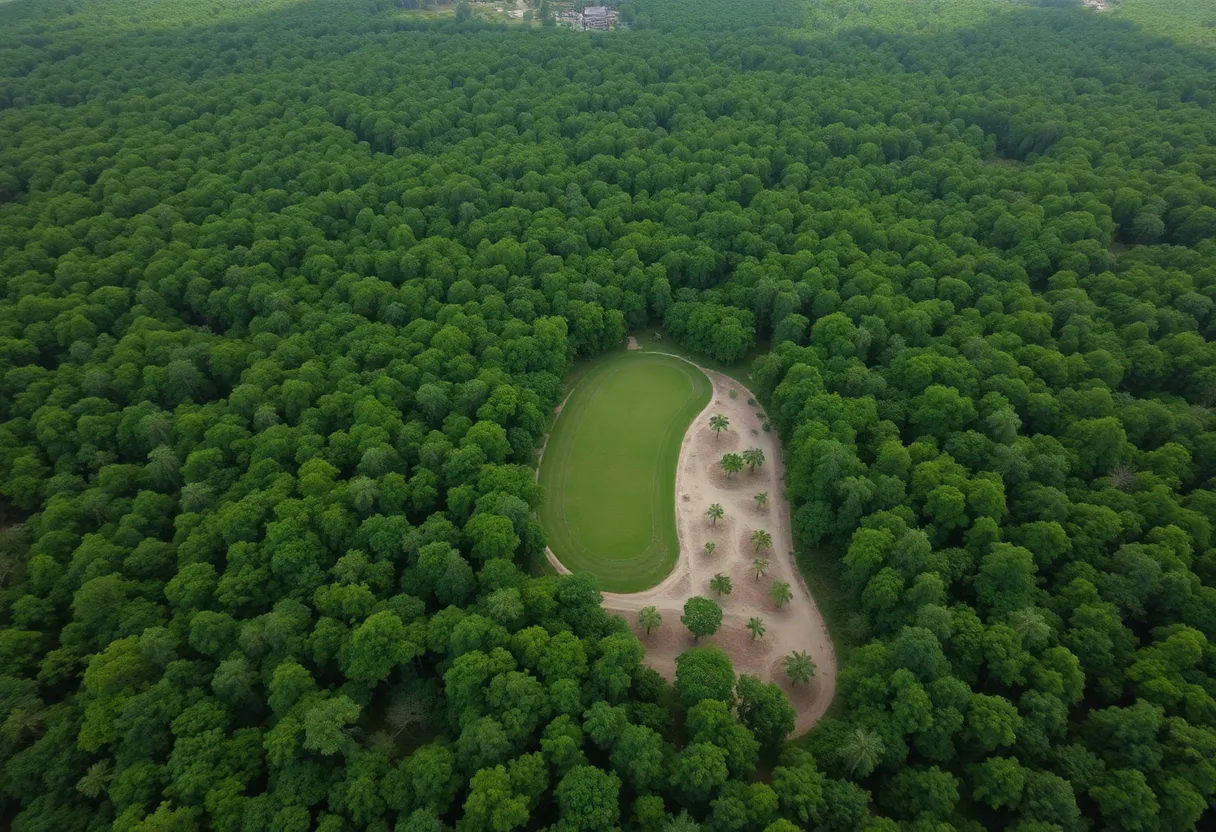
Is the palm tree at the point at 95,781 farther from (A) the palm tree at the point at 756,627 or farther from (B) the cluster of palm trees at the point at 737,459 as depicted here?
(B) the cluster of palm trees at the point at 737,459

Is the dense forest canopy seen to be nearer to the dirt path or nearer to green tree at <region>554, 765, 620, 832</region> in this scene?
green tree at <region>554, 765, 620, 832</region>

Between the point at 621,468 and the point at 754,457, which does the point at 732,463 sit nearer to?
the point at 754,457

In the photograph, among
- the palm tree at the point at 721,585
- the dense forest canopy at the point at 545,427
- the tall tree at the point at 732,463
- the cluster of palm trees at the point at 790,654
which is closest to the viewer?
A: the cluster of palm trees at the point at 790,654

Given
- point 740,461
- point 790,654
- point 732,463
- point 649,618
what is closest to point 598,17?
point 740,461

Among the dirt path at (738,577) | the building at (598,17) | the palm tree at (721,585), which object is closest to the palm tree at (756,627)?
the dirt path at (738,577)

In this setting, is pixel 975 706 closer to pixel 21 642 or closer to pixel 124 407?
pixel 21 642
